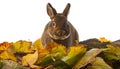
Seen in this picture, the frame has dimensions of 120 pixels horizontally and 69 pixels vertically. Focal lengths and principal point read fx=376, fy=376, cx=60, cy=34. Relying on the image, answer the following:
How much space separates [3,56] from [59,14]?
1015 mm

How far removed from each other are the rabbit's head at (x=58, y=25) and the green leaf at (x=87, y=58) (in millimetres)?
945

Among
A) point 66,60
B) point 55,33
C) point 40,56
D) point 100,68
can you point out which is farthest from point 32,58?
point 55,33

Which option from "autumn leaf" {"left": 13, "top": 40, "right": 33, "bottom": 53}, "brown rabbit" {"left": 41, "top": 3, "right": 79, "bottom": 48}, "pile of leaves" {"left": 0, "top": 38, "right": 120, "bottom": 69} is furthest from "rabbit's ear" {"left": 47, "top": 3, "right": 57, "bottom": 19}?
"pile of leaves" {"left": 0, "top": 38, "right": 120, "bottom": 69}

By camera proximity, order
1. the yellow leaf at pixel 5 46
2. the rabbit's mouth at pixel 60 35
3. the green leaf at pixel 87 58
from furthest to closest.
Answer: the rabbit's mouth at pixel 60 35 < the yellow leaf at pixel 5 46 < the green leaf at pixel 87 58

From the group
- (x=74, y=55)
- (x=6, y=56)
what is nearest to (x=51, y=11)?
(x=6, y=56)

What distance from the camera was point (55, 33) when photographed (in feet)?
8.30

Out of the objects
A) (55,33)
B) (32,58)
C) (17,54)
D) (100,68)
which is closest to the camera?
(100,68)

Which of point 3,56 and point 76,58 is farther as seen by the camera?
point 3,56

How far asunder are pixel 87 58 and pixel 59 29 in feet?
3.42

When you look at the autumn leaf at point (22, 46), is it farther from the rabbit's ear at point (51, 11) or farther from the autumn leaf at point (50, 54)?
the rabbit's ear at point (51, 11)

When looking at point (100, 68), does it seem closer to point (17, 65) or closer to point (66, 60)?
point (66, 60)

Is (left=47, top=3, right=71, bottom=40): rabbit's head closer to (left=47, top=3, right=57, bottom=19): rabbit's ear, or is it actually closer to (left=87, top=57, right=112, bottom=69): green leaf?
(left=47, top=3, right=57, bottom=19): rabbit's ear

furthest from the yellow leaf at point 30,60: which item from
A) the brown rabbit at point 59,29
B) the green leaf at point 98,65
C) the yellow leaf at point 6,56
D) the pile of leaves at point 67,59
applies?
the brown rabbit at point 59,29

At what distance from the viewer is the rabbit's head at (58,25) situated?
8.27 feet
